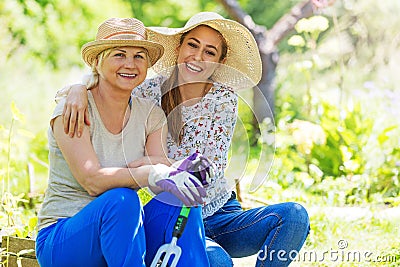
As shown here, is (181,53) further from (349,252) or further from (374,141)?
(374,141)

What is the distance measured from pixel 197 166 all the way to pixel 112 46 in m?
0.46

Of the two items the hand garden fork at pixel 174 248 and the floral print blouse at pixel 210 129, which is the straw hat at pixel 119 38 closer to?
the floral print blouse at pixel 210 129

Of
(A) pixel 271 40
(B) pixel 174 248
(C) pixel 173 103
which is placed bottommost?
(A) pixel 271 40

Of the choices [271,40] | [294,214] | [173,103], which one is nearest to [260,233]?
[294,214]

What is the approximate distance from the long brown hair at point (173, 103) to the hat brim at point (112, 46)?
0.41 feet

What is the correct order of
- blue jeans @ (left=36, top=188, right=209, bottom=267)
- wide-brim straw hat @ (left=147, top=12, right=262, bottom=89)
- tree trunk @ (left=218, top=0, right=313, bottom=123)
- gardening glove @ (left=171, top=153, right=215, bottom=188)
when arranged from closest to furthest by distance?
blue jeans @ (left=36, top=188, right=209, bottom=267) → gardening glove @ (left=171, top=153, right=215, bottom=188) → wide-brim straw hat @ (left=147, top=12, right=262, bottom=89) → tree trunk @ (left=218, top=0, right=313, bottom=123)

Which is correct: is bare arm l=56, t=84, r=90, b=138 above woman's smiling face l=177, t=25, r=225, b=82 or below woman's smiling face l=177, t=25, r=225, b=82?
below

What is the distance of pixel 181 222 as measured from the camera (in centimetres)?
197

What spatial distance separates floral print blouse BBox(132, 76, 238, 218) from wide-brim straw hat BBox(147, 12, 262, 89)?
0.16 feet

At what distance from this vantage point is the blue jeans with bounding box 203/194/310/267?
7.09 feet

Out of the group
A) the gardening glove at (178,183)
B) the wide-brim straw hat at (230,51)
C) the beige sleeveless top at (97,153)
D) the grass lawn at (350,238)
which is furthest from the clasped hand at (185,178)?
the grass lawn at (350,238)

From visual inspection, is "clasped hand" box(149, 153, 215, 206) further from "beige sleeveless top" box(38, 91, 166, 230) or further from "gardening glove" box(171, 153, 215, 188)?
"beige sleeveless top" box(38, 91, 166, 230)

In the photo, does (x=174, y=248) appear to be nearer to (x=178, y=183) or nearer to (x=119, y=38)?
(x=178, y=183)

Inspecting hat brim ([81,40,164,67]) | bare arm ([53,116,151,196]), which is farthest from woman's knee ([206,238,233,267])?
hat brim ([81,40,164,67])
